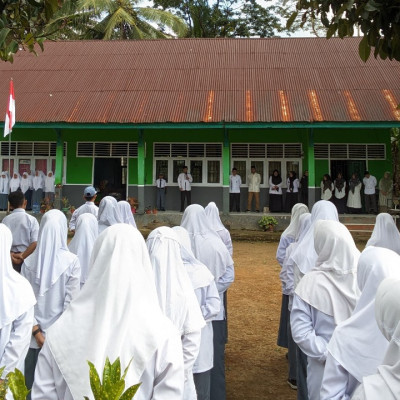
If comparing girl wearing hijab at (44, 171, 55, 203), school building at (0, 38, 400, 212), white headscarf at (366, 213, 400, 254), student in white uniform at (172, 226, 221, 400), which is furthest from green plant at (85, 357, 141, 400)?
girl wearing hijab at (44, 171, 55, 203)

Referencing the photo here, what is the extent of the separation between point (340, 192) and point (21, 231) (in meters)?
11.6

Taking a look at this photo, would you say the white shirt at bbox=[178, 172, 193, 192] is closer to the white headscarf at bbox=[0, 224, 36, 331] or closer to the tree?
the tree

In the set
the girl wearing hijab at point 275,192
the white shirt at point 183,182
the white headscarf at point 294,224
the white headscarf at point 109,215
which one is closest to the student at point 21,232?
the white headscarf at point 109,215

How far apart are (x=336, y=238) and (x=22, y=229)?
3268mm

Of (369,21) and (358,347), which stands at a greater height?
(369,21)

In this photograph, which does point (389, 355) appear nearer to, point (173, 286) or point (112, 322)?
point (112, 322)

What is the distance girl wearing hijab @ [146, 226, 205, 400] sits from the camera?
8.46 feet

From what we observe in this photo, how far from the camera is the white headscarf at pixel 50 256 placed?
11.1 feet

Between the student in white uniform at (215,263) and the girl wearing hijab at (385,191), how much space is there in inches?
446

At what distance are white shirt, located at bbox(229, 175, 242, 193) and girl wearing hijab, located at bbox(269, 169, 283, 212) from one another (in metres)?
1.02

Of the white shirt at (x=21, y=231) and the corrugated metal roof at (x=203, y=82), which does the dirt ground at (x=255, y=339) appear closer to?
the white shirt at (x=21, y=231)

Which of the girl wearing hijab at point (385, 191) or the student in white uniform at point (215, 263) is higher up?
the girl wearing hijab at point (385, 191)

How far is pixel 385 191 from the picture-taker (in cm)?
1446

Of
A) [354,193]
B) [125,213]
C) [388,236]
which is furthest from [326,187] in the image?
[388,236]
